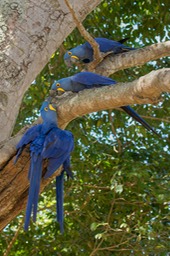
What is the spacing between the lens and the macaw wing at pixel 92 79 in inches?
102

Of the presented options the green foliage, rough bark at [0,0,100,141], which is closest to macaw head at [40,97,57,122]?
rough bark at [0,0,100,141]

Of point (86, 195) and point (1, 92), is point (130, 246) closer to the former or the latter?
point (86, 195)

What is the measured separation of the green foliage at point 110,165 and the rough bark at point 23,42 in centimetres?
181

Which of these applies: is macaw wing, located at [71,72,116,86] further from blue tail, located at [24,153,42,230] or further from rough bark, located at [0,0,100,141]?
blue tail, located at [24,153,42,230]

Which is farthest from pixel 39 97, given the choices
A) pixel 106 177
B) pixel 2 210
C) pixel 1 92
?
pixel 2 210

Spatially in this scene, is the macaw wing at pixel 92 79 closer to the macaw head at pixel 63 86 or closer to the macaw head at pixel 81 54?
the macaw head at pixel 63 86

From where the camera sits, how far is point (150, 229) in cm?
417

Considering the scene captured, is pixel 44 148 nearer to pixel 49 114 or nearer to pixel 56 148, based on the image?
pixel 56 148

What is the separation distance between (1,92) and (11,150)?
0.30 meters

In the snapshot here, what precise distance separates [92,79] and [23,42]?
1.39 ft

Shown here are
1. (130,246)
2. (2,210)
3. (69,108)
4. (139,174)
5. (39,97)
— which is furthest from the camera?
(39,97)

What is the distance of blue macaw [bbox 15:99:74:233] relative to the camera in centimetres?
205

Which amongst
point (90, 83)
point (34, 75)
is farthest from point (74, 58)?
point (34, 75)

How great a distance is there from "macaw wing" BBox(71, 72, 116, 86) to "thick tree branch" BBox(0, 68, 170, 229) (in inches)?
14.5
